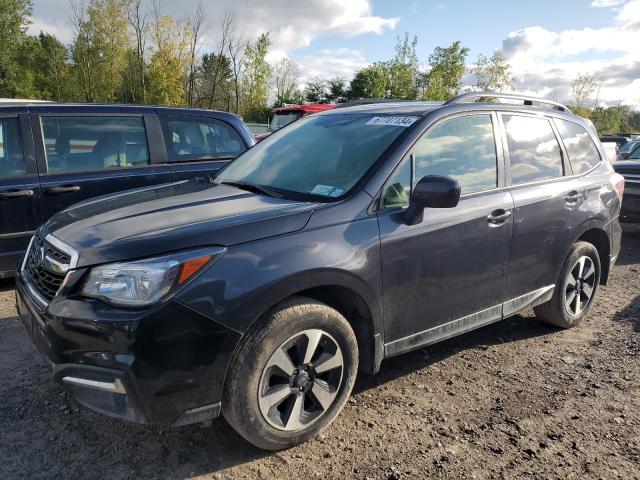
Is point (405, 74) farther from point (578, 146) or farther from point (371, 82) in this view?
point (578, 146)

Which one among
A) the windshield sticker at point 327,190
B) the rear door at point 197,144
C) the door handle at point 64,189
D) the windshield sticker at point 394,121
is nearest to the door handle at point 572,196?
the windshield sticker at point 394,121

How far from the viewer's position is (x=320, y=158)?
3.25 metres

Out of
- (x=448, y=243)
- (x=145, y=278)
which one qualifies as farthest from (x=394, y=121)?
(x=145, y=278)

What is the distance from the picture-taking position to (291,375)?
8.29 feet

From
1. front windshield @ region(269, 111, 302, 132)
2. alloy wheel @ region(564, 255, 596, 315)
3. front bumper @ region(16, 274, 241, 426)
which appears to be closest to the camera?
front bumper @ region(16, 274, 241, 426)

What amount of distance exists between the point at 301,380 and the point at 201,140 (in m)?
3.79

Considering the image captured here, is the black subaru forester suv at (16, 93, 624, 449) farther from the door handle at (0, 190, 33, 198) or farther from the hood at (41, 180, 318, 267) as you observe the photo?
the door handle at (0, 190, 33, 198)

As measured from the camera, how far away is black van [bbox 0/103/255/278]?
4617 mm

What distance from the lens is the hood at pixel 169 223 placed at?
2293mm

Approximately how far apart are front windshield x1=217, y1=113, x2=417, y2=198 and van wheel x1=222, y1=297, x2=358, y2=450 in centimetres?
73

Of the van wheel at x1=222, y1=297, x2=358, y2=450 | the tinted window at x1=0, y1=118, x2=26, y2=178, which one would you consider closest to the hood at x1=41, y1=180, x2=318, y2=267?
the van wheel at x1=222, y1=297, x2=358, y2=450

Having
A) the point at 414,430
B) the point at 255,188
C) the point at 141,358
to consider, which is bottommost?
the point at 414,430

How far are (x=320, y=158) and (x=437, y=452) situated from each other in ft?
5.98

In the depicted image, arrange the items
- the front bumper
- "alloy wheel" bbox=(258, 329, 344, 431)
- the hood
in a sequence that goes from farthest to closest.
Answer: "alloy wheel" bbox=(258, 329, 344, 431) → the hood → the front bumper
